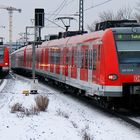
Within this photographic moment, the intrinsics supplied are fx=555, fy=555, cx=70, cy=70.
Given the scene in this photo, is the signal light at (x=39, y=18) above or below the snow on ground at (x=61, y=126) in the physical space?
above

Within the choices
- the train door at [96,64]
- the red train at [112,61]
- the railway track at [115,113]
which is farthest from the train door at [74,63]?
the train door at [96,64]

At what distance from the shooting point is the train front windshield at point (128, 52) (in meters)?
16.3

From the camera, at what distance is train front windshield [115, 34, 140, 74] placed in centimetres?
1634

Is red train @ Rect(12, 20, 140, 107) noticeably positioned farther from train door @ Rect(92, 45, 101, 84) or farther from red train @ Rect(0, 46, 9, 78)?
red train @ Rect(0, 46, 9, 78)

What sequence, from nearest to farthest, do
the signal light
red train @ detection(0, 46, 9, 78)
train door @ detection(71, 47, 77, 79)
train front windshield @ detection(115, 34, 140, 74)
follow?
train front windshield @ detection(115, 34, 140, 74) → train door @ detection(71, 47, 77, 79) → the signal light → red train @ detection(0, 46, 9, 78)

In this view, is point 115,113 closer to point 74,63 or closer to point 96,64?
point 96,64

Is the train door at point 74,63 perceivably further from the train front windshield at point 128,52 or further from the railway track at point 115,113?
the train front windshield at point 128,52

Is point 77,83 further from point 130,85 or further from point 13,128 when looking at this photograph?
point 13,128

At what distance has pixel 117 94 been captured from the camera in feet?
52.9

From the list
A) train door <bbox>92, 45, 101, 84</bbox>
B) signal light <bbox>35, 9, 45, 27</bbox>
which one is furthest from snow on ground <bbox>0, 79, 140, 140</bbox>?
signal light <bbox>35, 9, 45, 27</bbox>

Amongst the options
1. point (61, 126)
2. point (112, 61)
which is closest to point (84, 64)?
point (112, 61)

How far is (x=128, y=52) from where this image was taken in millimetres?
16609

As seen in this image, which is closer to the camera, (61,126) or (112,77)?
(61,126)

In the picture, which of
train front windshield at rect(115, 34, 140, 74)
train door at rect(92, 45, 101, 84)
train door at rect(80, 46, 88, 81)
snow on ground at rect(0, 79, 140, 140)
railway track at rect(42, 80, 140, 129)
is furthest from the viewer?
train door at rect(80, 46, 88, 81)
